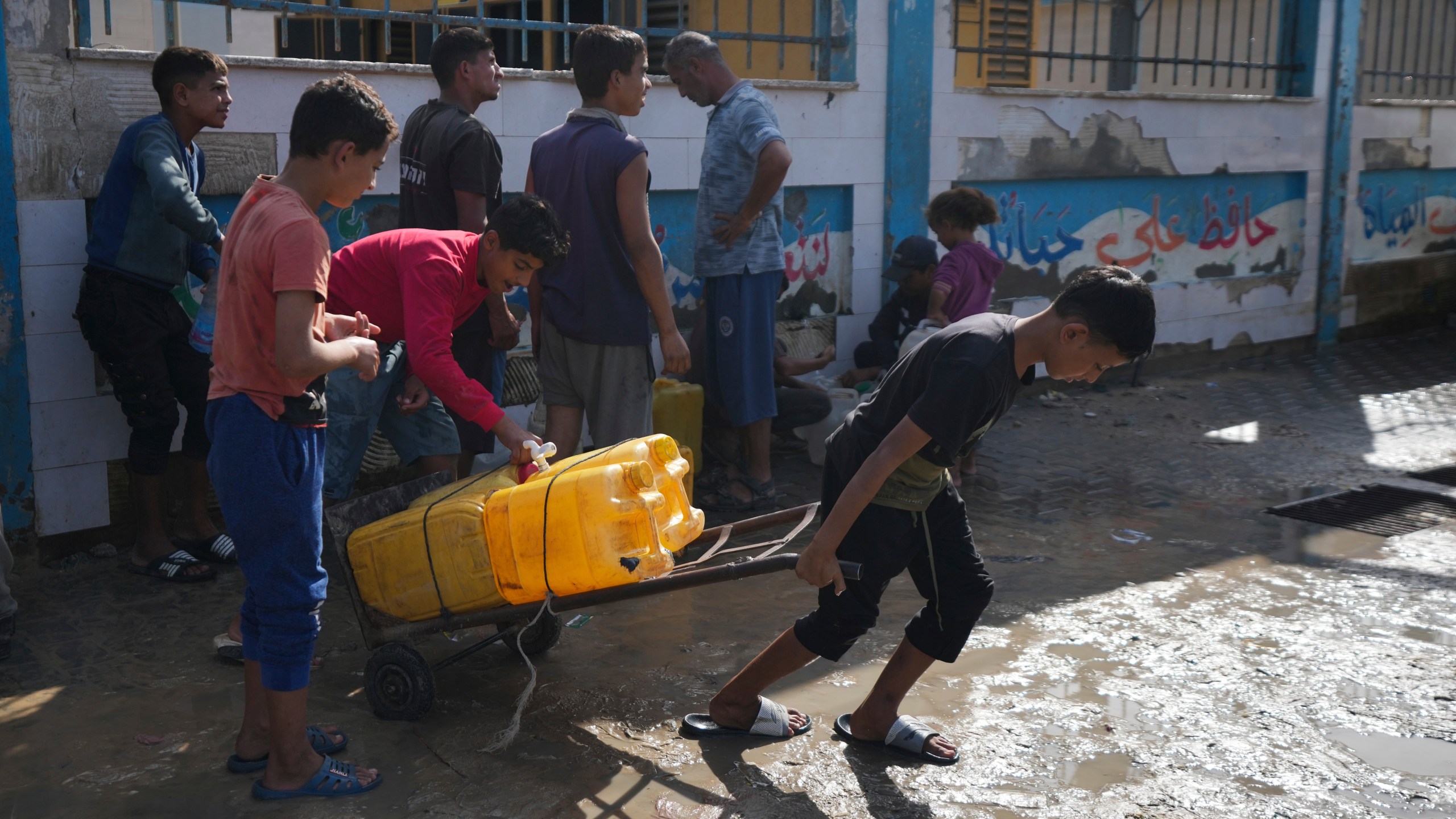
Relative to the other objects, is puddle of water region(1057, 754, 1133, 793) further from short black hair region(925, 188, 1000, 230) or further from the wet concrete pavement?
short black hair region(925, 188, 1000, 230)

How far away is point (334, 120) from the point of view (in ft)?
9.29

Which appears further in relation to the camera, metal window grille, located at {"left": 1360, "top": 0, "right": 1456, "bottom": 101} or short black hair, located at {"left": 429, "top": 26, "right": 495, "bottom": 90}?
metal window grille, located at {"left": 1360, "top": 0, "right": 1456, "bottom": 101}

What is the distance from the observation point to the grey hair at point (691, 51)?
5570mm

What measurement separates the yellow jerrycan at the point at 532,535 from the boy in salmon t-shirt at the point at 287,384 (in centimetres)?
47

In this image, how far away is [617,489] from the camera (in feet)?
10.7

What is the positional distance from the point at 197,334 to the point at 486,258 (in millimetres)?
1424

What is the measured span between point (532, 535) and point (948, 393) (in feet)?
3.99

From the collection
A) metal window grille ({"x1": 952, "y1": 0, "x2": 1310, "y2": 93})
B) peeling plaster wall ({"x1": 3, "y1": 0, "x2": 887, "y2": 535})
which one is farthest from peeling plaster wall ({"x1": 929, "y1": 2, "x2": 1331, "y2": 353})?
peeling plaster wall ({"x1": 3, "y1": 0, "x2": 887, "y2": 535})

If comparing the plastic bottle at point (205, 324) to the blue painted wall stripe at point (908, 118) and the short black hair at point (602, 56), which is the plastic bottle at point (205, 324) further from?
the blue painted wall stripe at point (908, 118)

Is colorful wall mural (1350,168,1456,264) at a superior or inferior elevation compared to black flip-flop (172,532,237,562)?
superior

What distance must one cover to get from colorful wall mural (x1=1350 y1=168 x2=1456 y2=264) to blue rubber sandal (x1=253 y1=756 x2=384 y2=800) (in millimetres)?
10540

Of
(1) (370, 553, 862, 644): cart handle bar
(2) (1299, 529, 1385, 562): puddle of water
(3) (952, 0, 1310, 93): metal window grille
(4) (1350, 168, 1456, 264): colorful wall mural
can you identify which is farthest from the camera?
(4) (1350, 168, 1456, 264): colorful wall mural

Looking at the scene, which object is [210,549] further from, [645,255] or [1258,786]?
[1258,786]

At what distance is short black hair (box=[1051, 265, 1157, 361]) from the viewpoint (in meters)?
2.82
